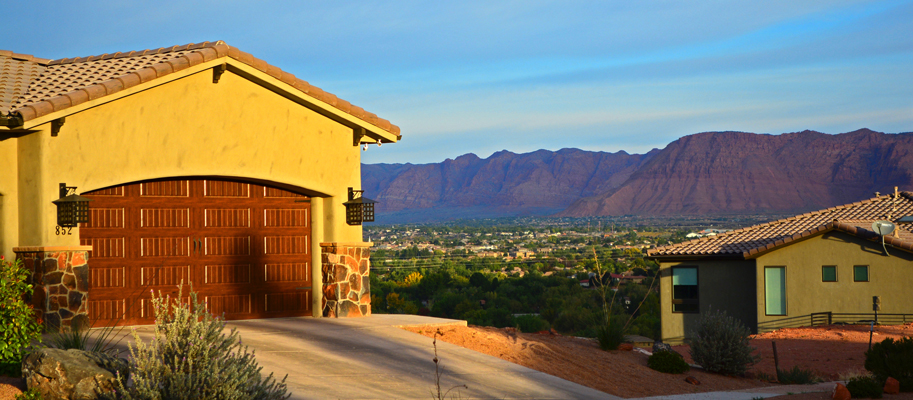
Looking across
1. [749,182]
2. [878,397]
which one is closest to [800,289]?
[878,397]

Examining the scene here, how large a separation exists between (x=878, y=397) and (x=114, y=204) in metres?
13.2

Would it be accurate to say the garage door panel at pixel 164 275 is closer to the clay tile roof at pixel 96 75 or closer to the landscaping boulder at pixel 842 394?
the clay tile roof at pixel 96 75

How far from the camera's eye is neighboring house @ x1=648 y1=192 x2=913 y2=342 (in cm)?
2652

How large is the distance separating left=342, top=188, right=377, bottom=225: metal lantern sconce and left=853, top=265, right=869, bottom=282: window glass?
57.6 ft

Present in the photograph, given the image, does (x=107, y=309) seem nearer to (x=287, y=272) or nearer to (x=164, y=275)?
(x=164, y=275)

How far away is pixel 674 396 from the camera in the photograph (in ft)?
42.9

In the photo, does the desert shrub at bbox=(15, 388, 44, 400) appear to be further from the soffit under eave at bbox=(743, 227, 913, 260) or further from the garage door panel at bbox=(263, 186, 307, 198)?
the soffit under eave at bbox=(743, 227, 913, 260)

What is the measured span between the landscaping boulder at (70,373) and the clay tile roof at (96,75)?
5.02 meters

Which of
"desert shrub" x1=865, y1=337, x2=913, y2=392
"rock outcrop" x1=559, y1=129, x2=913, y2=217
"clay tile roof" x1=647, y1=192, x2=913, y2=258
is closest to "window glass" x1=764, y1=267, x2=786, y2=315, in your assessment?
"clay tile roof" x1=647, y1=192, x2=913, y2=258

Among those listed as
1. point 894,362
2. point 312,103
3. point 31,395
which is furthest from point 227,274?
point 894,362

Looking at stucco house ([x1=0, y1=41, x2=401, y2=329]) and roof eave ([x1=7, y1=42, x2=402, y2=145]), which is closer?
roof eave ([x1=7, y1=42, x2=402, y2=145])

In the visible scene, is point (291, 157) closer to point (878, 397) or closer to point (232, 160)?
point (232, 160)

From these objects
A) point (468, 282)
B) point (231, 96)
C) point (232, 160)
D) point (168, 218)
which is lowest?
point (468, 282)

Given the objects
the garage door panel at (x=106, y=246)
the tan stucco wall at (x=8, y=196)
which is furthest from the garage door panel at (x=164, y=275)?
the tan stucco wall at (x=8, y=196)
